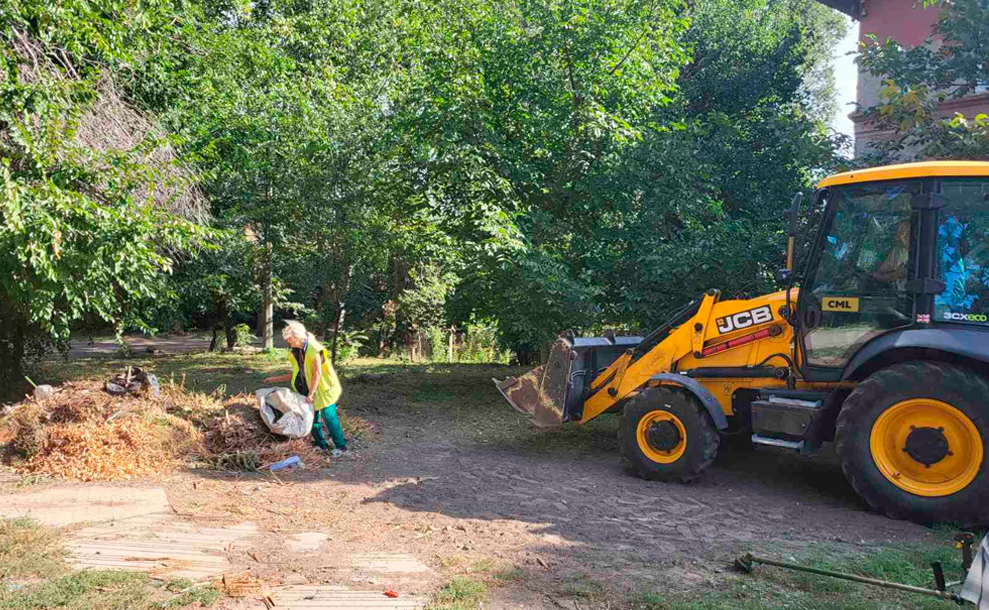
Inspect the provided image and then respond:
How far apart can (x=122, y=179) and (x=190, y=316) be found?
1548 cm

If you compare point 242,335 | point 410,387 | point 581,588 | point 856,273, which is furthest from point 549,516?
point 242,335

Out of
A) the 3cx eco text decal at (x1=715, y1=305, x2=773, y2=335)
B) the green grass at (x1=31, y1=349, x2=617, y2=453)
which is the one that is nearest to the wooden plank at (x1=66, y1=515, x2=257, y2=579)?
the green grass at (x1=31, y1=349, x2=617, y2=453)

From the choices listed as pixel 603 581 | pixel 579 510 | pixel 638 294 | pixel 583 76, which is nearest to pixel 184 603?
pixel 603 581

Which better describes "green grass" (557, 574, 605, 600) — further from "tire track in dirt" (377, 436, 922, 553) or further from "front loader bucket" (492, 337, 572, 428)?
"front loader bucket" (492, 337, 572, 428)

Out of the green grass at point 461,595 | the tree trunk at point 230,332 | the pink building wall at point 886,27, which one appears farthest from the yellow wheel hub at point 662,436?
the tree trunk at point 230,332

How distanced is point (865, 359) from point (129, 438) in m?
6.67

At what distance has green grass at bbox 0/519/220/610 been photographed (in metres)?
4.05

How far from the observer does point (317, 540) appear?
542 cm

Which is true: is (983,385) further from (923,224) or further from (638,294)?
(638,294)

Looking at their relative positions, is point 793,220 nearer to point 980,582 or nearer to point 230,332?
point 980,582

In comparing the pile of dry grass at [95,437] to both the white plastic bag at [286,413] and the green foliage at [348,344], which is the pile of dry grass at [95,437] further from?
the green foliage at [348,344]

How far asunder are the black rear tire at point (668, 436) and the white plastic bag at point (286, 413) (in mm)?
3183

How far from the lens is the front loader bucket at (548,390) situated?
8164 millimetres

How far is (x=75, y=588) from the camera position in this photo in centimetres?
422
